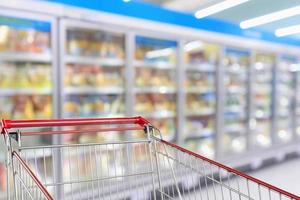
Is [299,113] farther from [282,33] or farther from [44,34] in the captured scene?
[44,34]

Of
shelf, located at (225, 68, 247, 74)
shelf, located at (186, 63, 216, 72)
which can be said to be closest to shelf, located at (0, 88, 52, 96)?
shelf, located at (186, 63, 216, 72)

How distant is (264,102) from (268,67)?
1.92ft

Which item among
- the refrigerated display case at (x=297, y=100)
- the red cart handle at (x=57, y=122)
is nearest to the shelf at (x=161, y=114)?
the red cart handle at (x=57, y=122)

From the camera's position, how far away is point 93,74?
3.36m

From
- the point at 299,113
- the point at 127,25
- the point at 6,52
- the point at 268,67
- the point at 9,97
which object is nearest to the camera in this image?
the point at 6,52

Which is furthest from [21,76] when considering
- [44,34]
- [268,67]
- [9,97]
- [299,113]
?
[299,113]

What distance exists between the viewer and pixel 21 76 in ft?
9.20

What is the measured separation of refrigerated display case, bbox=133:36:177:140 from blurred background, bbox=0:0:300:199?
13mm

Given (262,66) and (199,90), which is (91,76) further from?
(262,66)

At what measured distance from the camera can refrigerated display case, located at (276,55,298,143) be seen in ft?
18.9

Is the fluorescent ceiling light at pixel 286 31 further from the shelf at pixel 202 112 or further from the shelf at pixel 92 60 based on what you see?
the shelf at pixel 92 60

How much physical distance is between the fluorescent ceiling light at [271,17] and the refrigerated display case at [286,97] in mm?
1262

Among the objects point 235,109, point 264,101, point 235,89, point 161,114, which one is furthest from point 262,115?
point 161,114

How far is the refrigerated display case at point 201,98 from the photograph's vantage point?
4.27m
